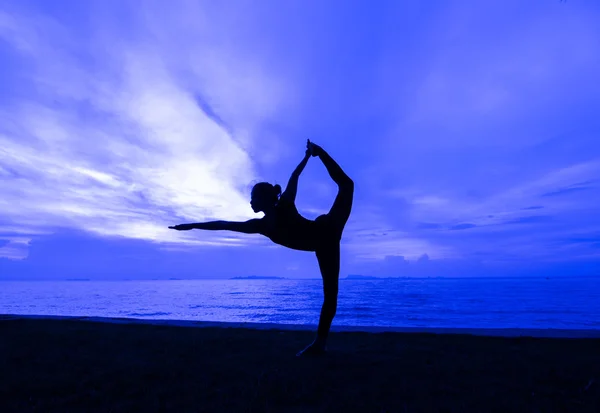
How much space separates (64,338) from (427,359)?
16.7 feet

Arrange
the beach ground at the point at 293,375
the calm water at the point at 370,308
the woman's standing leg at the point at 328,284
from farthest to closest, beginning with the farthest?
the calm water at the point at 370,308, the woman's standing leg at the point at 328,284, the beach ground at the point at 293,375

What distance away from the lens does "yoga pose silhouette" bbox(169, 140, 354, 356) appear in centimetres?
390

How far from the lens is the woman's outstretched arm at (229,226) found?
12.4 feet

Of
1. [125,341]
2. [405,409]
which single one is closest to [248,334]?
[125,341]

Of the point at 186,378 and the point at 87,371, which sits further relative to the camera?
the point at 87,371

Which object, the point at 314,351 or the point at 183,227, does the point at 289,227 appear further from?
the point at 314,351

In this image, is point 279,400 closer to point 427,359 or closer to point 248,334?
point 427,359

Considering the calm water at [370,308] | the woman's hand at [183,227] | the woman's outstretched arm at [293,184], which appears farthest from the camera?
the calm water at [370,308]

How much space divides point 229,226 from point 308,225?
0.86 meters

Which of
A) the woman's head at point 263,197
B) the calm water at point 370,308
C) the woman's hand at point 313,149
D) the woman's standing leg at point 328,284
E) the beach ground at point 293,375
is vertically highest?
the woman's hand at point 313,149

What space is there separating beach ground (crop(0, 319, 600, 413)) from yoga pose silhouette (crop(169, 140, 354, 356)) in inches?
30.6

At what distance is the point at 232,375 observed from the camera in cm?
329

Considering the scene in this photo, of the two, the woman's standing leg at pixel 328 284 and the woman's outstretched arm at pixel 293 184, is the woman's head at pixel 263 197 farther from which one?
the woman's standing leg at pixel 328 284

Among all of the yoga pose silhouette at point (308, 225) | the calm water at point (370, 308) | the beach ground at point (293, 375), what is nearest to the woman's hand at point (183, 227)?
the yoga pose silhouette at point (308, 225)
